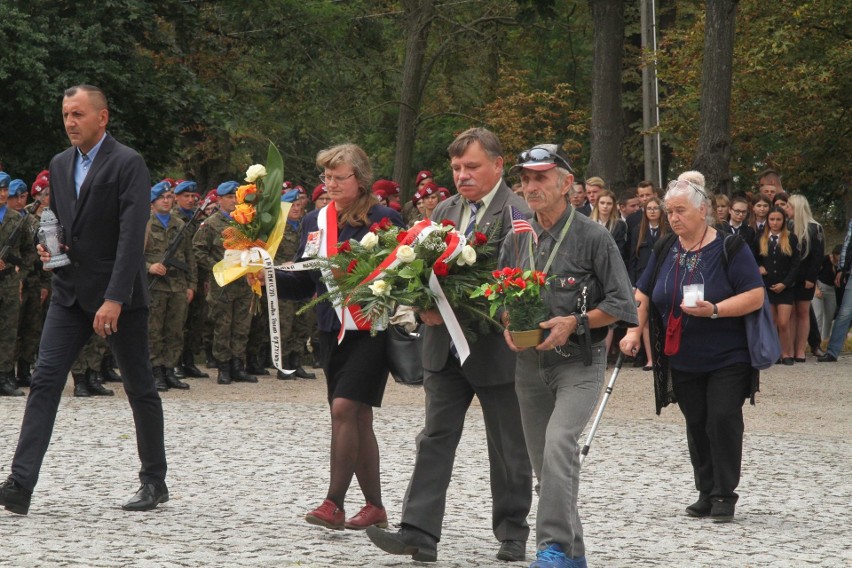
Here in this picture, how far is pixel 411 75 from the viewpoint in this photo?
30594 mm

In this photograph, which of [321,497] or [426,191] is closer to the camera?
[321,497]

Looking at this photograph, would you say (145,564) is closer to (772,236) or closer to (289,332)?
(289,332)

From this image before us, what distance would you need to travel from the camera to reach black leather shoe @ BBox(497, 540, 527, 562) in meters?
6.73

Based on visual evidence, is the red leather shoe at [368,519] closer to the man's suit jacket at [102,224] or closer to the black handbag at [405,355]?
the black handbag at [405,355]

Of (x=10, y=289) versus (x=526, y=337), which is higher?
(x=10, y=289)

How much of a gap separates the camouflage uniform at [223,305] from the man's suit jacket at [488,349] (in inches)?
344

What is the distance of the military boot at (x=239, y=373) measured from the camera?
51.5ft

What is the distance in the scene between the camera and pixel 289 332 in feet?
53.7

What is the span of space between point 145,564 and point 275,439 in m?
4.75

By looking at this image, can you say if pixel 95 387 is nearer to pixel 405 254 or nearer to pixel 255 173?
pixel 255 173

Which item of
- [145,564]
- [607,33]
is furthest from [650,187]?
[145,564]

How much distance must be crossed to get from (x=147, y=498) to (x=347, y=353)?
153 centimetres

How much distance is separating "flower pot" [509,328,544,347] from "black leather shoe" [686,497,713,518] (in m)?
2.50

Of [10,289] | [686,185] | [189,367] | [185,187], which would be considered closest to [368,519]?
[686,185]
